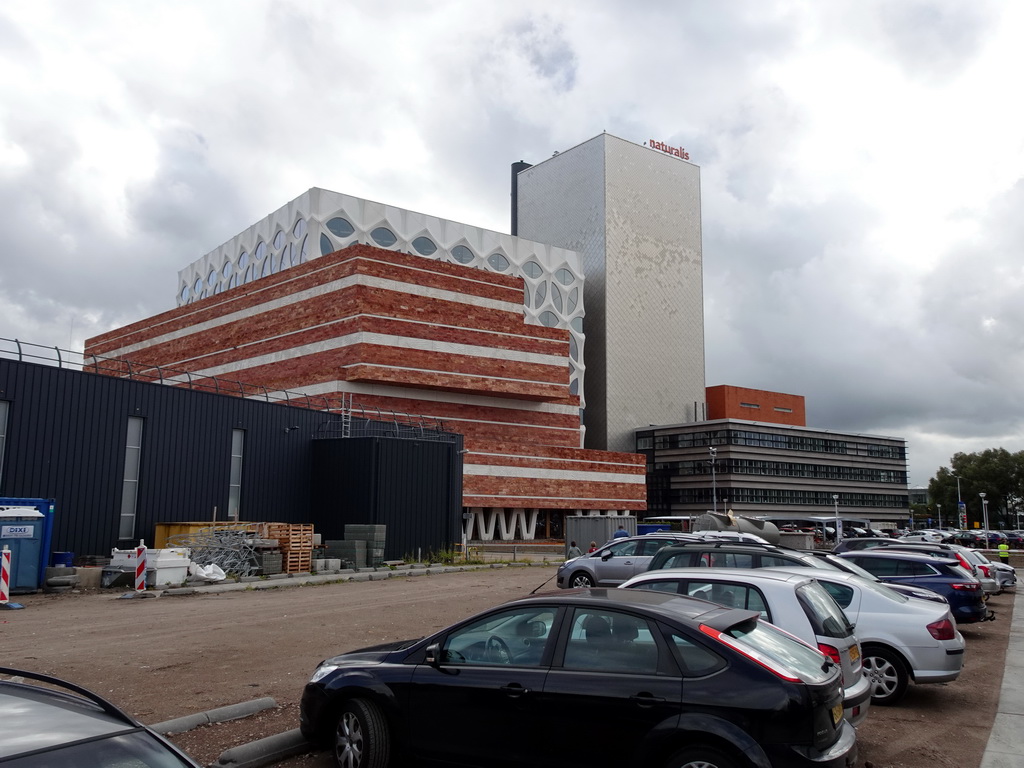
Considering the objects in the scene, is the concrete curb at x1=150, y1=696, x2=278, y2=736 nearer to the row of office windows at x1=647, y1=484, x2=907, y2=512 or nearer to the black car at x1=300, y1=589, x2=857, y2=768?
the black car at x1=300, y1=589, x2=857, y2=768

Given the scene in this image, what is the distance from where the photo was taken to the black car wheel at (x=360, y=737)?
600 centimetres

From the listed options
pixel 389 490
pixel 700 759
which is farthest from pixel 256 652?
pixel 389 490

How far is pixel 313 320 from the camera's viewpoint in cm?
5525

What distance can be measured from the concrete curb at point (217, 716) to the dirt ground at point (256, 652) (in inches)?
3.3

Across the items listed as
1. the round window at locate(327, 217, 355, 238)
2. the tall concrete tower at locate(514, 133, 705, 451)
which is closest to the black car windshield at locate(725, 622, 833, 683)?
the round window at locate(327, 217, 355, 238)

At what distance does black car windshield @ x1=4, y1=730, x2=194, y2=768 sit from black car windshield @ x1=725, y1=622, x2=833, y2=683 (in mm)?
3664

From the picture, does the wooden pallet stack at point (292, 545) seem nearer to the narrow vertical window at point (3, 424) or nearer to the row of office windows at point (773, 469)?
the narrow vertical window at point (3, 424)

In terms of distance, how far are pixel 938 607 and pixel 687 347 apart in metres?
83.2

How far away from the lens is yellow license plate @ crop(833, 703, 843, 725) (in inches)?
205

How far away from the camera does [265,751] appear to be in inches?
260

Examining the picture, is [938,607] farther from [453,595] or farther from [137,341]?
[137,341]

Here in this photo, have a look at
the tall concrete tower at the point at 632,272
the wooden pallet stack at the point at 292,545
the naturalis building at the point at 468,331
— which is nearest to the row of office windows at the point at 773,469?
the tall concrete tower at the point at 632,272

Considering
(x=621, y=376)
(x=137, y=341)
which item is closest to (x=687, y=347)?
(x=621, y=376)

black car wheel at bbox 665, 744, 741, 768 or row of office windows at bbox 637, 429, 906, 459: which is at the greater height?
row of office windows at bbox 637, 429, 906, 459
